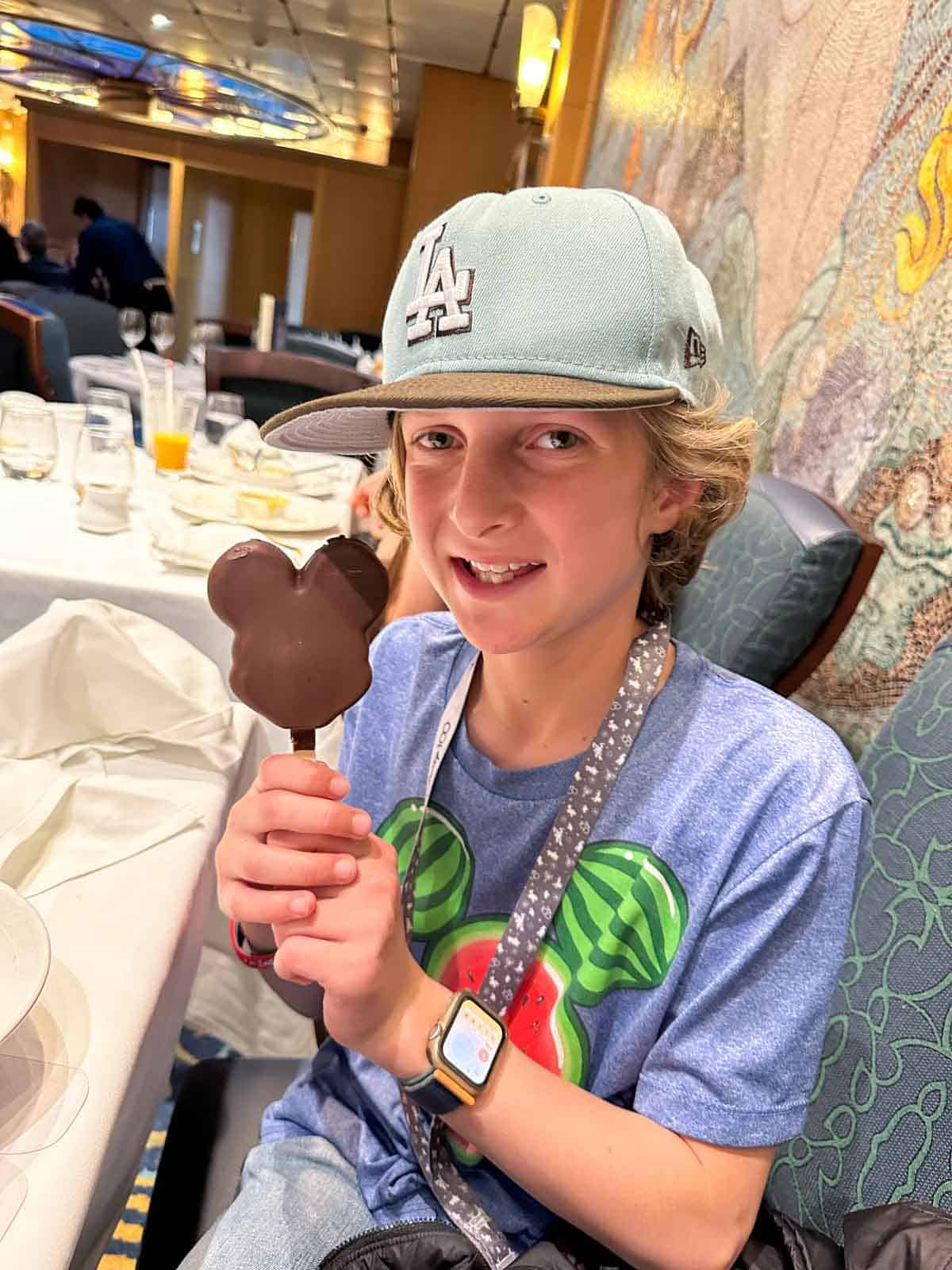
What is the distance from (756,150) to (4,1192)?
2315 millimetres

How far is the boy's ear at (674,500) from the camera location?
0.81 metres

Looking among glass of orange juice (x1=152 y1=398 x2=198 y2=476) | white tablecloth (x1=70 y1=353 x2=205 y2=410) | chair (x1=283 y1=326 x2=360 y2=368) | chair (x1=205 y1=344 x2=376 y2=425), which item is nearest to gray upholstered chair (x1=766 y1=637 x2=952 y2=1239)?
glass of orange juice (x1=152 y1=398 x2=198 y2=476)

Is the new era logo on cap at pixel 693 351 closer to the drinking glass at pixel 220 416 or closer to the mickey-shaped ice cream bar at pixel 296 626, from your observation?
the mickey-shaped ice cream bar at pixel 296 626

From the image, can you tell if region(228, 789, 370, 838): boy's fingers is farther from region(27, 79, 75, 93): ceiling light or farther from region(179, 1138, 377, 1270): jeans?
region(27, 79, 75, 93): ceiling light

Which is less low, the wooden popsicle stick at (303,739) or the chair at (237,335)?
the wooden popsicle stick at (303,739)

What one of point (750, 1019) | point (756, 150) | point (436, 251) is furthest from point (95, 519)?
point (756, 150)

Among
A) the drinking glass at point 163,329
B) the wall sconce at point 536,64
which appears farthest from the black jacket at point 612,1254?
the wall sconce at point 536,64

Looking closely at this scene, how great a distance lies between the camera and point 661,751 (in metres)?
0.81

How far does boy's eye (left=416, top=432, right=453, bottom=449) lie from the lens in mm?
792

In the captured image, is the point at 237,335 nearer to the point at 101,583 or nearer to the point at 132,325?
the point at 132,325

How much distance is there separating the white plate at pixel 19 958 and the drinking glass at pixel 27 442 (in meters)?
1.57

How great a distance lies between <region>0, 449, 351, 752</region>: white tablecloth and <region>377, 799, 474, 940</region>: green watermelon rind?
0.69 metres

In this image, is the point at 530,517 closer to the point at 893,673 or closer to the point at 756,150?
the point at 893,673

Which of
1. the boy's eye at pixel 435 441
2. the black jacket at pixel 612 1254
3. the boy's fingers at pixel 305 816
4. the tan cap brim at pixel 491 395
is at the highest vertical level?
the tan cap brim at pixel 491 395
